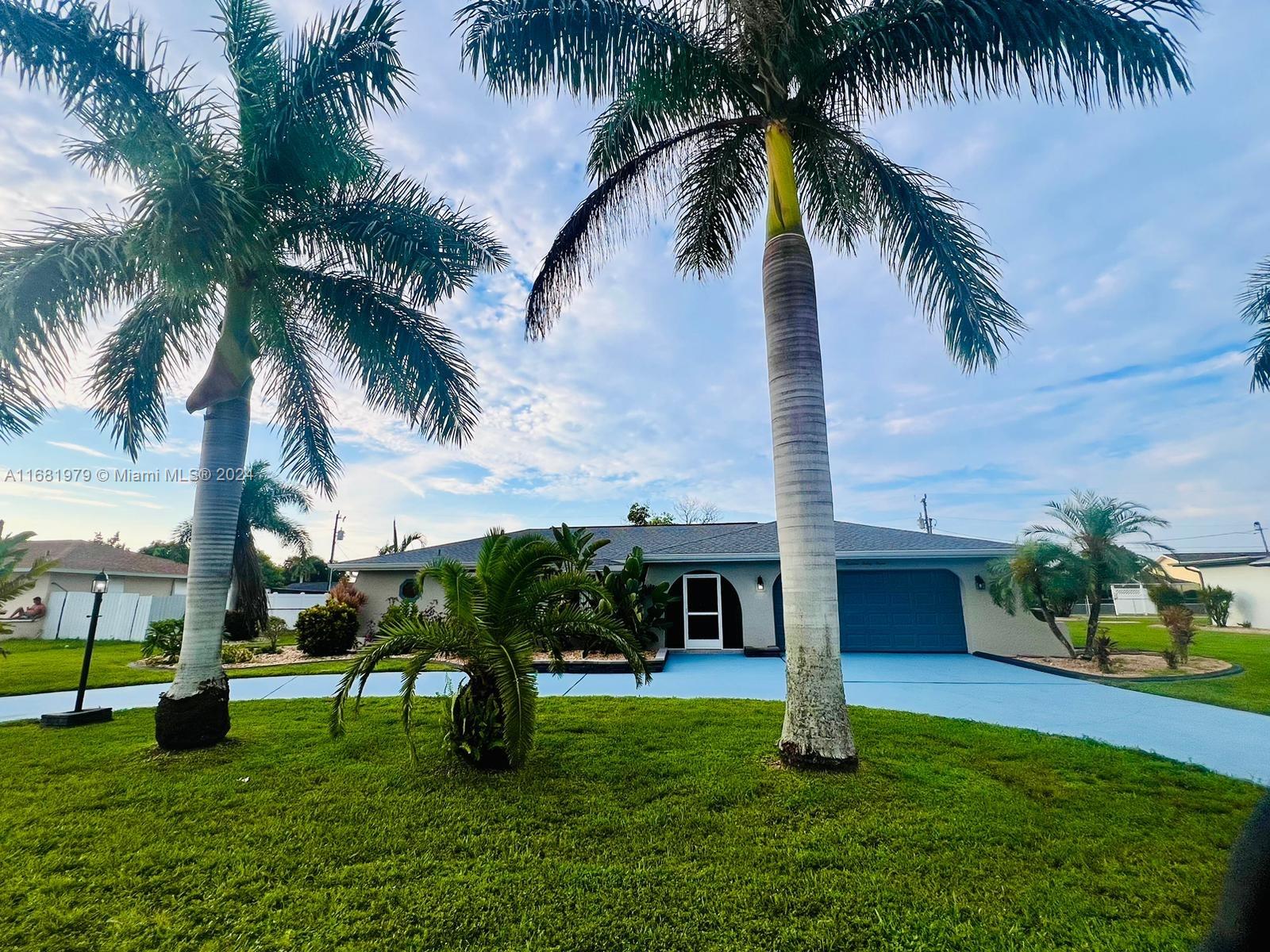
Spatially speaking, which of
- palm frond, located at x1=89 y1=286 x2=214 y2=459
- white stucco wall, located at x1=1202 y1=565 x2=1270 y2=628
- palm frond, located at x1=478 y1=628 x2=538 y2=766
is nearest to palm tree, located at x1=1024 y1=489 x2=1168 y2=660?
palm frond, located at x1=478 y1=628 x2=538 y2=766

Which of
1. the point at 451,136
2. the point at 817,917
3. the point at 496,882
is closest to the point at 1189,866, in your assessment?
the point at 817,917

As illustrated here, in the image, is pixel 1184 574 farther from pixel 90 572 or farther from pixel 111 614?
pixel 90 572

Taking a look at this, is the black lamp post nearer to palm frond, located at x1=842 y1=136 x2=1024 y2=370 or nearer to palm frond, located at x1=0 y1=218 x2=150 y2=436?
palm frond, located at x1=0 y1=218 x2=150 y2=436

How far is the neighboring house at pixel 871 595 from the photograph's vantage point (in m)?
13.3

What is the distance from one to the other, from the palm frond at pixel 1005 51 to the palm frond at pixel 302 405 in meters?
8.51

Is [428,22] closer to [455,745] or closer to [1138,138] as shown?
[455,745]

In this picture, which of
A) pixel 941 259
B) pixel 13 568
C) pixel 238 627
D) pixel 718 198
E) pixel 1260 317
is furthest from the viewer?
pixel 238 627

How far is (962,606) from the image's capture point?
44.8 ft

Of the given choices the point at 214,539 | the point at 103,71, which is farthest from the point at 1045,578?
the point at 103,71

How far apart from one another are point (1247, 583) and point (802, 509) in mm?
25959

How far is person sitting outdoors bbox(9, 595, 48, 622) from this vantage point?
19.9 m

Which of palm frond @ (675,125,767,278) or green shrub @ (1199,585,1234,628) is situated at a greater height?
palm frond @ (675,125,767,278)

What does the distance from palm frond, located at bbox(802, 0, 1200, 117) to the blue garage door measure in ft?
35.4

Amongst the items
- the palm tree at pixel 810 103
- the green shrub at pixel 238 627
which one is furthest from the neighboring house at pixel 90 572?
the palm tree at pixel 810 103
